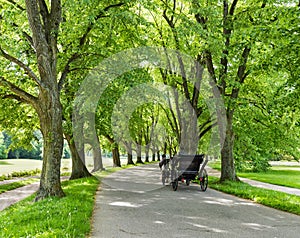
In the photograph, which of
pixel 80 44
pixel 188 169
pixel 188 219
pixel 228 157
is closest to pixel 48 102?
pixel 80 44

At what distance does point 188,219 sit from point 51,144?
18.1ft

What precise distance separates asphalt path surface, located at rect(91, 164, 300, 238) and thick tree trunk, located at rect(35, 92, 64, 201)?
1.66 m

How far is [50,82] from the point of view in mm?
11555

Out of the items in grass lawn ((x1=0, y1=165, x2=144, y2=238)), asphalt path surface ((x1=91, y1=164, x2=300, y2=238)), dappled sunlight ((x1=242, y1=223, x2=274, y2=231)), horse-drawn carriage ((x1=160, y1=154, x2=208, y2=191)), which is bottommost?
dappled sunlight ((x1=242, y1=223, x2=274, y2=231))

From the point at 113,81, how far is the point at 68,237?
8.17 m

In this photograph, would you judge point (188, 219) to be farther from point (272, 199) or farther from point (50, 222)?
point (272, 199)

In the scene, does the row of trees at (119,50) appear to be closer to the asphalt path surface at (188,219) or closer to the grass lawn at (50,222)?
the grass lawn at (50,222)

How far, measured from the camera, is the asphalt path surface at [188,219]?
6902 millimetres

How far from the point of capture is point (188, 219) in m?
8.30

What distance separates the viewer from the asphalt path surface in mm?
6902

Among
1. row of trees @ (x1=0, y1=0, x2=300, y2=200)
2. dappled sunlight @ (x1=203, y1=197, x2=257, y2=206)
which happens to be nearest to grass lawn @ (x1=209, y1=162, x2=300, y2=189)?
row of trees @ (x1=0, y1=0, x2=300, y2=200)

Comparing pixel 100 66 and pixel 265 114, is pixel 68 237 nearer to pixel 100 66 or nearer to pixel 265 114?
pixel 100 66

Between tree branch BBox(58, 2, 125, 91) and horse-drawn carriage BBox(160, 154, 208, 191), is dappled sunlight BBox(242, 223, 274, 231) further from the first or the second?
tree branch BBox(58, 2, 125, 91)

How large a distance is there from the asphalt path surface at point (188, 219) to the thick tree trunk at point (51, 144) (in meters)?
1.66
